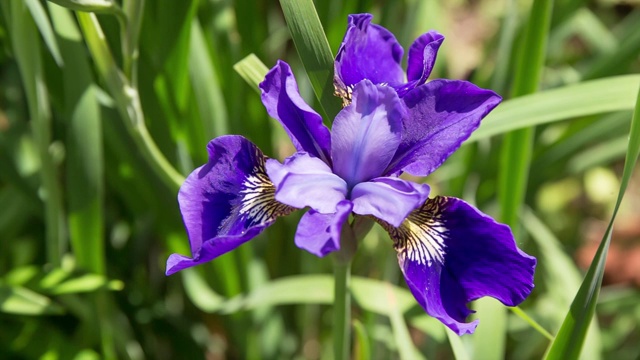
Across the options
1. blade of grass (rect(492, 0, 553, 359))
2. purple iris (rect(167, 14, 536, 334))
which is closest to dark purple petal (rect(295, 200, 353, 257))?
purple iris (rect(167, 14, 536, 334))

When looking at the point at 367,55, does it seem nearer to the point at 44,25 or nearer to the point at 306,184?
the point at 306,184

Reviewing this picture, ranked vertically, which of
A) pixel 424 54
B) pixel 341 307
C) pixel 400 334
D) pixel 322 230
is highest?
pixel 424 54

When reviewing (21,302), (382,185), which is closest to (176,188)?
(21,302)

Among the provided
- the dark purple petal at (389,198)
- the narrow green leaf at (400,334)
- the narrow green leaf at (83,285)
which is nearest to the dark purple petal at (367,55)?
the dark purple petal at (389,198)

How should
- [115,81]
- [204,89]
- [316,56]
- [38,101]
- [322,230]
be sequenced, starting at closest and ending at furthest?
[322,230] → [316,56] → [115,81] → [38,101] → [204,89]

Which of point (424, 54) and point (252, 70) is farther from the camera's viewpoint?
point (252, 70)

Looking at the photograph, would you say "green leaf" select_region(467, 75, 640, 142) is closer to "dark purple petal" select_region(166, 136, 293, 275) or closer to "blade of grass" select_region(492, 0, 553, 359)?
"blade of grass" select_region(492, 0, 553, 359)

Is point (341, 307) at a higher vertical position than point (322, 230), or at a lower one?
→ lower
